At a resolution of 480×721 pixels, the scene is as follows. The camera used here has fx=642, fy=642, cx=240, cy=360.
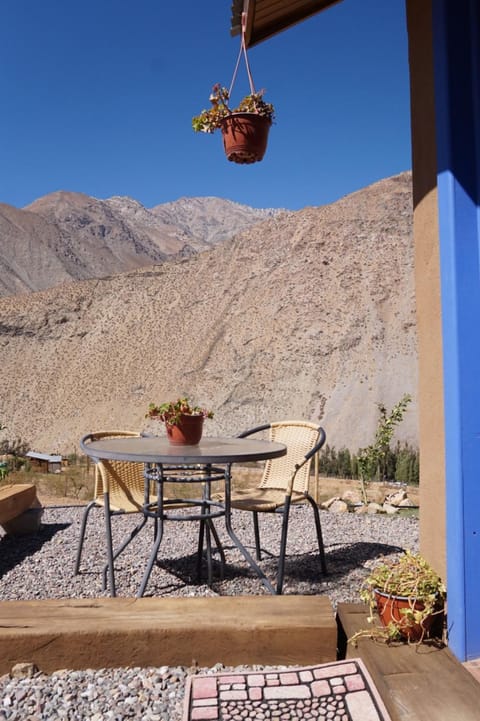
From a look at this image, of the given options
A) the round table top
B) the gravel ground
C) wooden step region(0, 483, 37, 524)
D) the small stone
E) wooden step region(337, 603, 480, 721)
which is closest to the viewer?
wooden step region(337, 603, 480, 721)

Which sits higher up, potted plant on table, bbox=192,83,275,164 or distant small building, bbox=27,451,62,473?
potted plant on table, bbox=192,83,275,164

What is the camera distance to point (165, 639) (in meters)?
2.10

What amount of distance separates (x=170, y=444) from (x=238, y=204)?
15514 cm

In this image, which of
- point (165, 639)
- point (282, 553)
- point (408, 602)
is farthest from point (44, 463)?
point (408, 602)

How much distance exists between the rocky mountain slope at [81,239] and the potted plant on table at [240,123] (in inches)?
2512

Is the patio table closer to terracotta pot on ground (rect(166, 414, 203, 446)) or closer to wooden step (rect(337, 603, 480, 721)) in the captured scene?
terracotta pot on ground (rect(166, 414, 203, 446))

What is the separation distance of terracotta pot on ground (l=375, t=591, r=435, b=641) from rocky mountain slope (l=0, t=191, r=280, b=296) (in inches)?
2566

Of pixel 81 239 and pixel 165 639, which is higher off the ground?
pixel 81 239

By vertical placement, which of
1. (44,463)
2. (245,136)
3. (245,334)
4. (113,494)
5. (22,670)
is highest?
(245,334)

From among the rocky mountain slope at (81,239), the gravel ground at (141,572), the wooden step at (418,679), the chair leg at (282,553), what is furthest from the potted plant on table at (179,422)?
the rocky mountain slope at (81,239)

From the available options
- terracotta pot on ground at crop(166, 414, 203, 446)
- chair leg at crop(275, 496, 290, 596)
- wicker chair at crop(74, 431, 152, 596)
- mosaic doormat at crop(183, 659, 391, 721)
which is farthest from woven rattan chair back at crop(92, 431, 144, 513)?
mosaic doormat at crop(183, 659, 391, 721)

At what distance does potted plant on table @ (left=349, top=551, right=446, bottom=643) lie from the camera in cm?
206

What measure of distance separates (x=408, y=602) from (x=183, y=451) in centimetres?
130

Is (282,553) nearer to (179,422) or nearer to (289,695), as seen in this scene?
(179,422)
